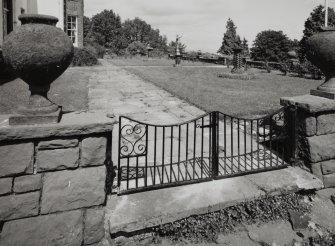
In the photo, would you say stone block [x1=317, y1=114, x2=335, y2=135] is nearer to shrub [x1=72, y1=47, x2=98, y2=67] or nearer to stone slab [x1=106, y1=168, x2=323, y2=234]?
stone slab [x1=106, y1=168, x2=323, y2=234]

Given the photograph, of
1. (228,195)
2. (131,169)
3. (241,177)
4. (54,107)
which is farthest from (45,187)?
(241,177)

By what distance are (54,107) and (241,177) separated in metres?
2.52

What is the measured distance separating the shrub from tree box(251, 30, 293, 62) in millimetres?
35657

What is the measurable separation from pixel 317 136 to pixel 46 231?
368 cm

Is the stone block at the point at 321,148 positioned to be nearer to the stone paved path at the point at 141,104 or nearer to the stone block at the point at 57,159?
the stone paved path at the point at 141,104

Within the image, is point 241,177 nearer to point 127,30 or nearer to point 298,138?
point 298,138

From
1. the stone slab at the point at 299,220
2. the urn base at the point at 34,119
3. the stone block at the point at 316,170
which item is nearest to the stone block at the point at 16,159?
the urn base at the point at 34,119

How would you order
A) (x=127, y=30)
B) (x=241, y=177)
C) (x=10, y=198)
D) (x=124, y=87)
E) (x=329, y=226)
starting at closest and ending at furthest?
(x=10, y=198) → (x=329, y=226) → (x=241, y=177) → (x=124, y=87) → (x=127, y=30)

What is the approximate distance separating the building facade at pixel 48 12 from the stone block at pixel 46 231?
35.6ft

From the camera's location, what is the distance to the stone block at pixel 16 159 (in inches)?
99.0

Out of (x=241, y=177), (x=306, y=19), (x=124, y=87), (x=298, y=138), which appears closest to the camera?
(x=241, y=177)

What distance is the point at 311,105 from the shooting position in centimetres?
380

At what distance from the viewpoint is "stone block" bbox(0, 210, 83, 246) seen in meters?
2.60

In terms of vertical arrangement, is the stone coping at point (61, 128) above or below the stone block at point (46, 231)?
above
